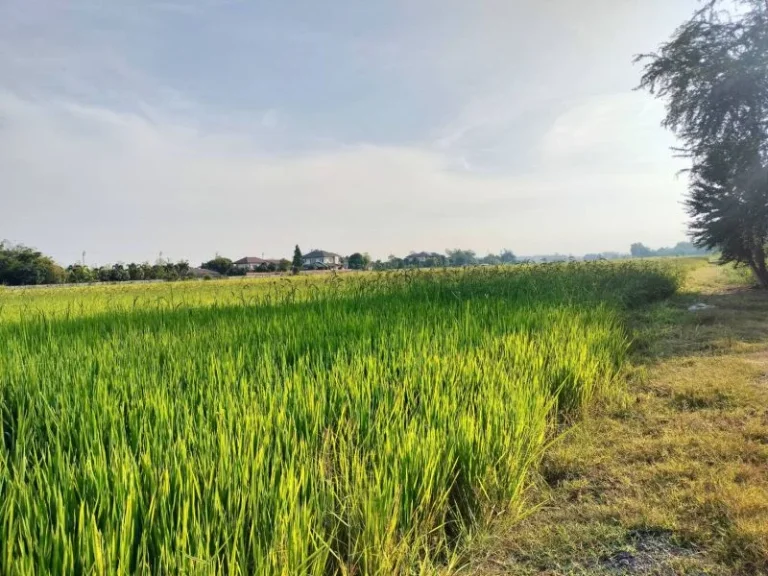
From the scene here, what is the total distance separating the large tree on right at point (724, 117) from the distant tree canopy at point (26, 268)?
2093 inches

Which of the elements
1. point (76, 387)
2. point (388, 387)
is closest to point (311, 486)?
point (388, 387)

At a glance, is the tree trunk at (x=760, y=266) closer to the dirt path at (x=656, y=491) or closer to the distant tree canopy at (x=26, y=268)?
the dirt path at (x=656, y=491)

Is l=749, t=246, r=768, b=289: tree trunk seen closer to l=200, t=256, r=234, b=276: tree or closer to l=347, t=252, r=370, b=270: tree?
l=347, t=252, r=370, b=270: tree

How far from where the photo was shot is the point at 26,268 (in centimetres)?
4666

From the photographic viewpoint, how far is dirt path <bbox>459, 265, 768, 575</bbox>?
A: 1.83 metres

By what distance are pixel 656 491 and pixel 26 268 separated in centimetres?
5843

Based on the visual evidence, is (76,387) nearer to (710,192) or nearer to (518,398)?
(518,398)

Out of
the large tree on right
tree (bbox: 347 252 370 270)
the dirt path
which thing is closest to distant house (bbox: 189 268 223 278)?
tree (bbox: 347 252 370 270)

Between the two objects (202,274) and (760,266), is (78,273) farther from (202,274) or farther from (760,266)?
(760,266)

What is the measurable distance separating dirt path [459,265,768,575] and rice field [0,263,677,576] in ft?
0.62

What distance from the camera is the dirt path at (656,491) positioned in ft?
5.99

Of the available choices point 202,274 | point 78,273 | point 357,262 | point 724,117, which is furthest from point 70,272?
point 724,117

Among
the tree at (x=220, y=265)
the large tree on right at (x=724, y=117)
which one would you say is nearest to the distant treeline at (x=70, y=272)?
the tree at (x=220, y=265)

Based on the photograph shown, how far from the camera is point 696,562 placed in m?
1.79
